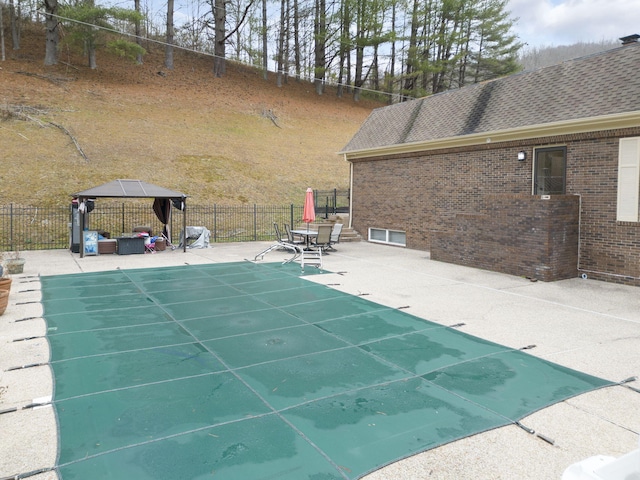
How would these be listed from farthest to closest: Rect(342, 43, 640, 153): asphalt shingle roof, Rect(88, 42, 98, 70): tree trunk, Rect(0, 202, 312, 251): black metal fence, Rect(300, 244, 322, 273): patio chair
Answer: Rect(88, 42, 98, 70): tree trunk, Rect(0, 202, 312, 251): black metal fence, Rect(300, 244, 322, 273): patio chair, Rect(342, 43, 640, 153): asphalt shingle roof

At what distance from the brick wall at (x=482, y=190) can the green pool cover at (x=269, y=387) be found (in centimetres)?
624

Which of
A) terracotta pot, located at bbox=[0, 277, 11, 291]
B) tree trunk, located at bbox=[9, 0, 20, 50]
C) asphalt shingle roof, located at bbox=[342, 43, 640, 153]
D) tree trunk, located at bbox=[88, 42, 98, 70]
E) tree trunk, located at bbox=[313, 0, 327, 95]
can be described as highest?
tree trunk, located at bbox=[313, 0, 327, 95]

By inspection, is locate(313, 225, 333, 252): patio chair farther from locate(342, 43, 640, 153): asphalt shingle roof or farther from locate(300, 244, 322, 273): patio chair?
locate(342, 43, 640, 153): asphalt shingle roof

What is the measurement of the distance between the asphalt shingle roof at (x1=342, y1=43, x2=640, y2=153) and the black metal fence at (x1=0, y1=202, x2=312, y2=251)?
7.00 metres

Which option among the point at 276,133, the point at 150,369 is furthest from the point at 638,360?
the point at 276,133

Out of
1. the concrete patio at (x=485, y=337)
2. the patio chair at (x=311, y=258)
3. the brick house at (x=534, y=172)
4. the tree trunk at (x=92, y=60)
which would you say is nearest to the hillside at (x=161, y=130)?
the tree trunk at (x=92, y=60)

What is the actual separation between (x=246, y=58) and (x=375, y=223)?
117ft

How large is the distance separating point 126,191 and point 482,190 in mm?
11465

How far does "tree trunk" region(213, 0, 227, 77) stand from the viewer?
39.6m

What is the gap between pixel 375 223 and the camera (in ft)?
60.7

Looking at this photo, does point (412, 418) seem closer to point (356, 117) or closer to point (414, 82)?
point (356, 117)

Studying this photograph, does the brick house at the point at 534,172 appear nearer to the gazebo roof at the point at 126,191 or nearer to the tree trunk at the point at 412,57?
the gazebo roof at the point at 126,191

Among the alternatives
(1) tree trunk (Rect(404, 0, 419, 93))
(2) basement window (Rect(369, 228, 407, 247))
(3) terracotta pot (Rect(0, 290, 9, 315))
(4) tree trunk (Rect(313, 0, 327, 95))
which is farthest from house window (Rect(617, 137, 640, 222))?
(4) tree trunk (Rect(313, 0, 327, 95))

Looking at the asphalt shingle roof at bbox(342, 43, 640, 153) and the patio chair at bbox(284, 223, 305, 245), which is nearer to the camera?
the asphalt shingle roof at bbox(342, 43, 640, 153)
